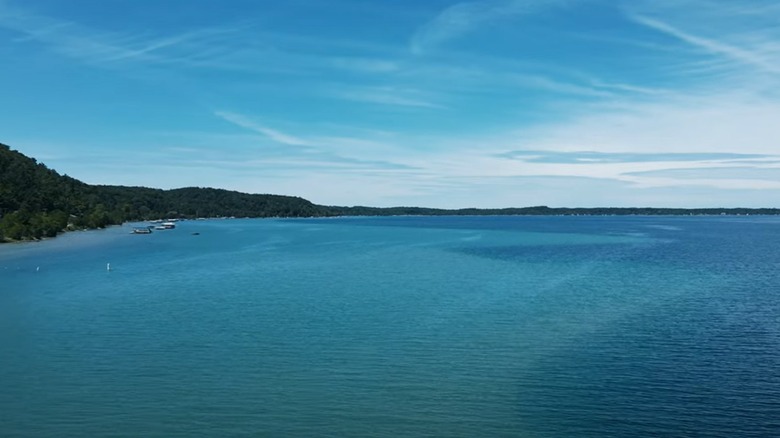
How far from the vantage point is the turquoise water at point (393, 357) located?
19.7 meters

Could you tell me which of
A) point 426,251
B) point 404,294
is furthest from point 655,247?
point 404,294

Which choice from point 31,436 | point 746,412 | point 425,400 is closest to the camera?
point 31,436

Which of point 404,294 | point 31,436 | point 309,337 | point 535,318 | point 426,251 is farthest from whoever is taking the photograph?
point 426,251

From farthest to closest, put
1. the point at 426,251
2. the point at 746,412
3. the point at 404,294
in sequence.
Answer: the point at 426,251 → the point at 404,294 → the point at 746,412

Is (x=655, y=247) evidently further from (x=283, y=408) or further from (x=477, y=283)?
(x=283, y=408)

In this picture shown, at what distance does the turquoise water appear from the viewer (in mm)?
19719

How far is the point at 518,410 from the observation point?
20406mm

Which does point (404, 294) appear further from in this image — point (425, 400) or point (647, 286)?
point (425, 400)

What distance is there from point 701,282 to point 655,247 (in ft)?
154

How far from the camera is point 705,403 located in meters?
20.8

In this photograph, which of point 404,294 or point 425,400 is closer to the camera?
point 425,400

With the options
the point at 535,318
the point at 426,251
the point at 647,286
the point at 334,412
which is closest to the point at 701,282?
the point at 647,286

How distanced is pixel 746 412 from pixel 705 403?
1.19 metres

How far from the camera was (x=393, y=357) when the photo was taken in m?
27.1
